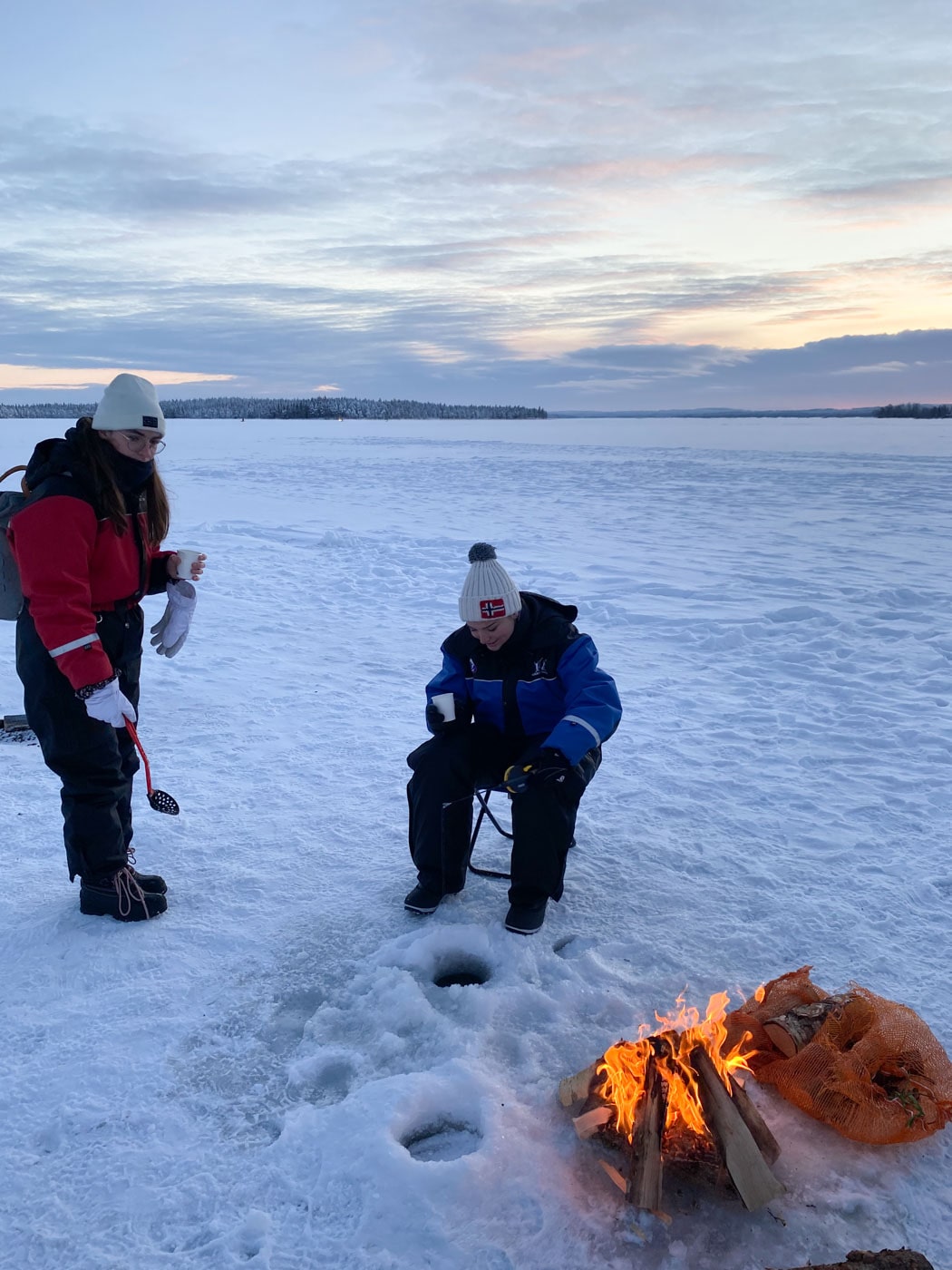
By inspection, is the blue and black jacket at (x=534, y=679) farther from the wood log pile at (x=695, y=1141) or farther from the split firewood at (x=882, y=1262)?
the split firewood at (x=882, y=1262)

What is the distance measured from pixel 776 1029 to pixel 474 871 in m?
1.45

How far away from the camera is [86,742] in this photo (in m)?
3.01

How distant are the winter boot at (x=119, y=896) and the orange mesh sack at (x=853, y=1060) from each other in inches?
81.7

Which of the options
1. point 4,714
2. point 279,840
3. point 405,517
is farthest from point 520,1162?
point 405,517

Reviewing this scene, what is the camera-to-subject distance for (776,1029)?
2459 mm

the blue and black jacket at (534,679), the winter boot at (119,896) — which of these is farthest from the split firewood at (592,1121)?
the winter boot at (119,896)

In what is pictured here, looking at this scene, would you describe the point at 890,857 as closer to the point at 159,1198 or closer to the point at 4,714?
the point at 159,1198

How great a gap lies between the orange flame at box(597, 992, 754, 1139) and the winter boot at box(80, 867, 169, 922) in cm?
180

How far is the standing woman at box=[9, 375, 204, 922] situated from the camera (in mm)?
2766

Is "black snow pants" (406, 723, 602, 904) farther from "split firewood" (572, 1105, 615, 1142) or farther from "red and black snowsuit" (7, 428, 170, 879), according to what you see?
"red and black snowsuit" (7, 428, 170, 879)

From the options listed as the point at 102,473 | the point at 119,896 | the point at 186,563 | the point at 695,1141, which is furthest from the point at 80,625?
the point at 695,1141

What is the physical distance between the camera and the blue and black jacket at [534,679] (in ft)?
10.7

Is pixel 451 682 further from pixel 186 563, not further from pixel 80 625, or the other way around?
pixel 80 625

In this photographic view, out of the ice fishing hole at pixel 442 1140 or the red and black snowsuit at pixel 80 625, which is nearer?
the ice fishing hole at pixel 442 1140
